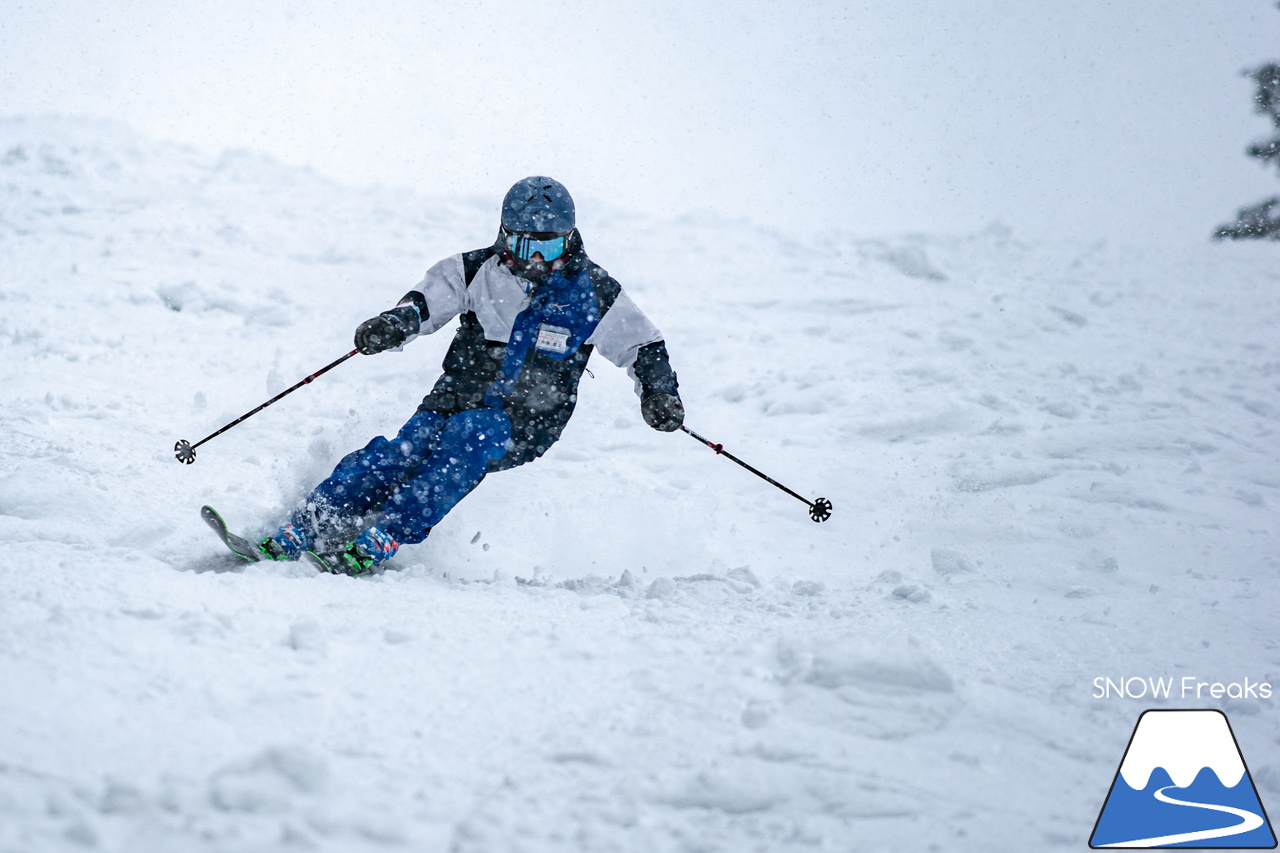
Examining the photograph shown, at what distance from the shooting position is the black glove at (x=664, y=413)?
3.97m

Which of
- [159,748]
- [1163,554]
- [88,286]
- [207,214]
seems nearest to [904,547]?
[1163,554]

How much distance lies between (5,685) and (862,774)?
1952 mm

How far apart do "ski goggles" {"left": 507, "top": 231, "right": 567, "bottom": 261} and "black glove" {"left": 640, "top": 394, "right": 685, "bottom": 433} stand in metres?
0.78

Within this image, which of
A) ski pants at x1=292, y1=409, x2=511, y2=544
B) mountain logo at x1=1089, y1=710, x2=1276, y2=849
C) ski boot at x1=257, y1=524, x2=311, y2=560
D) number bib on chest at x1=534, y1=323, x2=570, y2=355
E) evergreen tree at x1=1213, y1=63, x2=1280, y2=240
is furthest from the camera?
evergreen tree at x1=1213, y1=63, x2=1280, y2=240

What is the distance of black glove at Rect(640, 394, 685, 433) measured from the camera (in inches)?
156

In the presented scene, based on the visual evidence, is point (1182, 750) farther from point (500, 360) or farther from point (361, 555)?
point (500, 360)

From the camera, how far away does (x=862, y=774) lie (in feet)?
7.00

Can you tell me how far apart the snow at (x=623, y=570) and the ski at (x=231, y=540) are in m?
0.22

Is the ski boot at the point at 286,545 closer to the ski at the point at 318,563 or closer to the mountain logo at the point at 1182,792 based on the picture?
the ski at the point at 318,563

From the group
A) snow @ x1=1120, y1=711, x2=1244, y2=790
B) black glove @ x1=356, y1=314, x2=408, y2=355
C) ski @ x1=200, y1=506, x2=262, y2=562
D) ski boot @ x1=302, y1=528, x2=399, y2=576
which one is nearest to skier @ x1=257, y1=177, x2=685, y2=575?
black glove @ x1=356, y1=314, x2=408, y2=355

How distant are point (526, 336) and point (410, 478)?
80cm

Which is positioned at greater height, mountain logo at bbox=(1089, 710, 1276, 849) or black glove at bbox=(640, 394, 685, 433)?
black glove at bbox=(640, 394, 685, 433)

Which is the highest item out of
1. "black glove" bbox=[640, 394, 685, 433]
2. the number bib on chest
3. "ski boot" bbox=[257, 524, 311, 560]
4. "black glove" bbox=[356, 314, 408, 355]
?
Result: the number bib on chest

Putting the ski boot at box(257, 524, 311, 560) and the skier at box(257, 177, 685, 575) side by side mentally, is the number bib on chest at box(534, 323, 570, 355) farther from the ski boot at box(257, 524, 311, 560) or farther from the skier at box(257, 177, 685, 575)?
A: the ski boot at box(257, 524, 311, 560)
